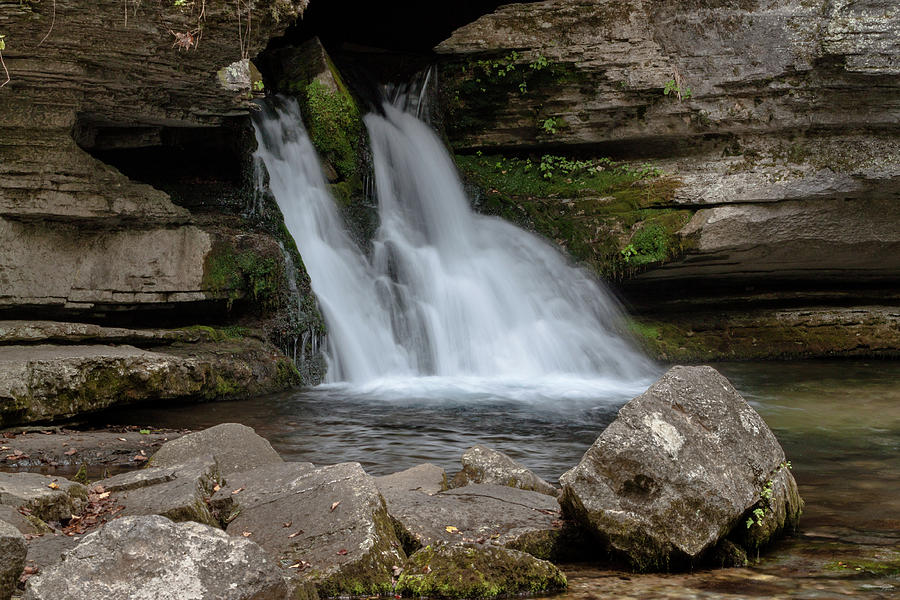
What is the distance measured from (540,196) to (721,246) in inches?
120

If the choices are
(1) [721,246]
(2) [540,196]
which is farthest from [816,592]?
(2) [540,196]

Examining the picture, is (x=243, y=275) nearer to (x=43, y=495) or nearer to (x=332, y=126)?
(x=332, y=126)

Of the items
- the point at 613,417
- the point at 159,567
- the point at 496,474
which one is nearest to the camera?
the point at 159,567

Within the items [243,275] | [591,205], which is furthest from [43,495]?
[591,205]

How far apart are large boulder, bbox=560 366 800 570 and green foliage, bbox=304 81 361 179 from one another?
8.73m

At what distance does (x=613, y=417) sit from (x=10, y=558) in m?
6.51

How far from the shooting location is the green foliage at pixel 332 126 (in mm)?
12062

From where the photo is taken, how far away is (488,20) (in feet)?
42.2

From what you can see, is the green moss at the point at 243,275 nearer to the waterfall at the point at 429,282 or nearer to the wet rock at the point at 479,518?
the waterfall at the point at 429,282

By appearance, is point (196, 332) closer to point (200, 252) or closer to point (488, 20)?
point (200, 252)

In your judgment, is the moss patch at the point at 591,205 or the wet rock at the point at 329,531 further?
the moss patch at the point at 591,205

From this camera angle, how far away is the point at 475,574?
363 cm

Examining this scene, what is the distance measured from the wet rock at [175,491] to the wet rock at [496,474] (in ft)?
5.12

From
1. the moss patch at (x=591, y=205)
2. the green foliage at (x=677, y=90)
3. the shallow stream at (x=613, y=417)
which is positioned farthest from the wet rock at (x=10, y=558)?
the green foliage at (x=677, y=90)
